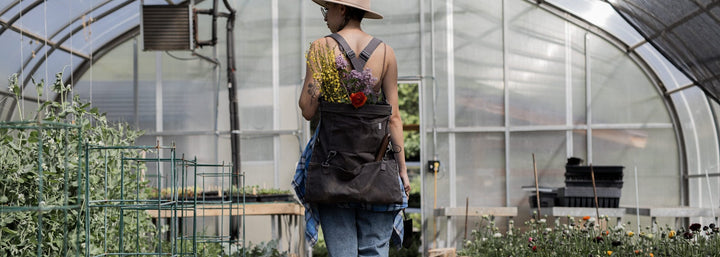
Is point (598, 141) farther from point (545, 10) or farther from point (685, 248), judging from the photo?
point (685, 248)

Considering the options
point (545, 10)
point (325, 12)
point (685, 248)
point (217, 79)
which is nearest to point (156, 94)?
point (217, 79)

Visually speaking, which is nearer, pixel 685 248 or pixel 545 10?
pixel 685 248

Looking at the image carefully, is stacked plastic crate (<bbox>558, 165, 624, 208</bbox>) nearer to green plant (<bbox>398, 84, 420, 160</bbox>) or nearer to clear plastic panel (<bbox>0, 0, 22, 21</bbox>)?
clear plastic panel (<bbox>0, 0, 22, 21</bbox>)

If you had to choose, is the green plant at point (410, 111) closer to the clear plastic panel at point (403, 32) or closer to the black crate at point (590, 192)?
the clear plastic panel at point (403, 32)

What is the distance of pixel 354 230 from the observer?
243cm

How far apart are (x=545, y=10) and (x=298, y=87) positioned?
2.95 m

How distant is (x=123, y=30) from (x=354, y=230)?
24.7ft

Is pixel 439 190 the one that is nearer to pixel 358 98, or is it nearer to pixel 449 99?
pixel 449 99

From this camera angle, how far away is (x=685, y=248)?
15.4 feet

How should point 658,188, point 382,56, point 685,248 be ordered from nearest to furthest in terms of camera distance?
point 382,56 < point 685,248 < point 658,188

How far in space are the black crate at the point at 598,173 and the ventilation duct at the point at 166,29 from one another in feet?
13.3

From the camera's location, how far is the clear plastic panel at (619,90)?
9.09 m

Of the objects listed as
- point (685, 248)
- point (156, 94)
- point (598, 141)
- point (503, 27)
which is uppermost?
point (503, 27)

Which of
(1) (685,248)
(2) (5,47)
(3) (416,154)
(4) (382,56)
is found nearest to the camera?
(4) (382,56)
